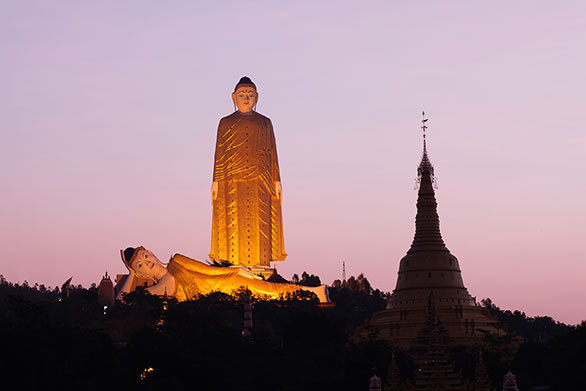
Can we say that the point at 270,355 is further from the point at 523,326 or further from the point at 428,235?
the point at 523,326

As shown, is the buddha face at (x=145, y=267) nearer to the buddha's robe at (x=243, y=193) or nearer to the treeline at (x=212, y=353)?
the buddha's robe at (x=243, y=193)

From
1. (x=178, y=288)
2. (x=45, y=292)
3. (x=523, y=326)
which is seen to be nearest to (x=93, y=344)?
(x=178, y=288)

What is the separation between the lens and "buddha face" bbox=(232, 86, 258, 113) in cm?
8406

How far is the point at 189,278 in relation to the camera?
77875 mm

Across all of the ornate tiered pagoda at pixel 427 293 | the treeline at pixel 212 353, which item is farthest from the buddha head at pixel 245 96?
the ornate tiered pagoda at pixel 427 293

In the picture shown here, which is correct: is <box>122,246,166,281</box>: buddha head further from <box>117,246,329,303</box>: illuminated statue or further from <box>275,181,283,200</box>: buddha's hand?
<box>275,181,283,200</box>: buddha's hand

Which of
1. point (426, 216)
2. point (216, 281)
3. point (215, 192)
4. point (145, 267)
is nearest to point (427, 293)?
point (426, 216)

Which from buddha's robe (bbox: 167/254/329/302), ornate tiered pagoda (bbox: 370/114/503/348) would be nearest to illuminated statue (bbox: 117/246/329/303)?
buddha's robe (bbox: 167/254/329/302)

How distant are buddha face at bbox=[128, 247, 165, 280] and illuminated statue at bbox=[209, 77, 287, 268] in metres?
5.61

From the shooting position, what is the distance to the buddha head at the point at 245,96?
84.1 meters

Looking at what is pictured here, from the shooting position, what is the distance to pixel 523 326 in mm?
85188

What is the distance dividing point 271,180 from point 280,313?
1389 centimetres

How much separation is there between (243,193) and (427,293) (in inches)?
951

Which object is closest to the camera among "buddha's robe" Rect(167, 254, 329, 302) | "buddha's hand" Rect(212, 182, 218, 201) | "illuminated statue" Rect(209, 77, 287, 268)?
"buddha's robe" Rect(167, 254, 329, 302)
